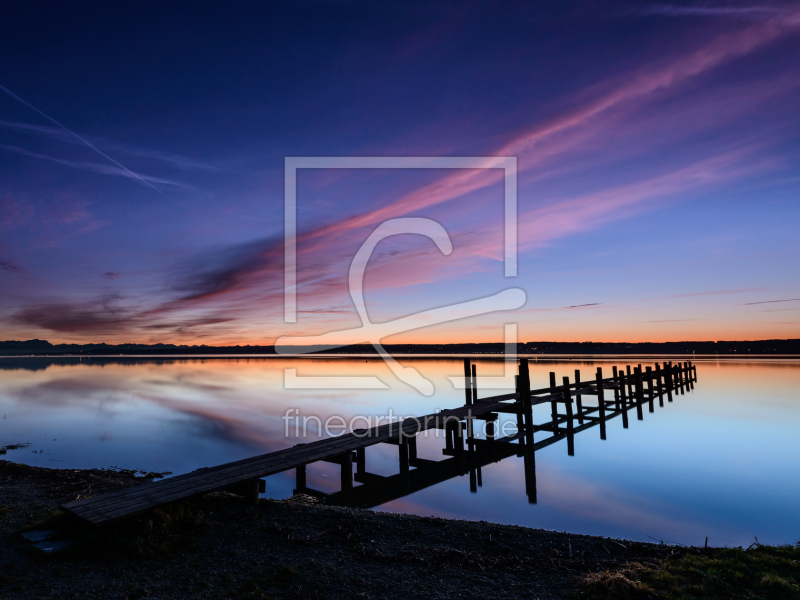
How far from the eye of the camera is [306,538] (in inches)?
303

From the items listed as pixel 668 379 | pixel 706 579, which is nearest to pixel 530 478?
pixel 706 579

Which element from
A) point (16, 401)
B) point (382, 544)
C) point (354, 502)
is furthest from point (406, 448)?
point (16, 401)

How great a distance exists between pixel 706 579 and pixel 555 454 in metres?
15.2

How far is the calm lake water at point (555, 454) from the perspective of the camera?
12984mm

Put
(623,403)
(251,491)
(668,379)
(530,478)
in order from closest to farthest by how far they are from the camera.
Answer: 1. (251,491)
2. (530,478)
3. (623,403)
4. (668,379)

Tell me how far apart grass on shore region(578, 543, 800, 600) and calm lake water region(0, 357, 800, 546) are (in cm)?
417

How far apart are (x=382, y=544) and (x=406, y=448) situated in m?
6.05

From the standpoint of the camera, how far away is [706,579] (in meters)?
6.23

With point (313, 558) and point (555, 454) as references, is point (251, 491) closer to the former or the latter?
point (313, 558)

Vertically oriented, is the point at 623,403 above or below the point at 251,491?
below

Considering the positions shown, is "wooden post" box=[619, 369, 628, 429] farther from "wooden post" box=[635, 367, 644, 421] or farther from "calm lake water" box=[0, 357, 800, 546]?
"wooden post" box=[635, 367, 644, 421]

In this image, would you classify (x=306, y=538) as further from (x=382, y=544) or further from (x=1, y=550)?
(x=1, y=550)

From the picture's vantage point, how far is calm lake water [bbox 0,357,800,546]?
13.0m

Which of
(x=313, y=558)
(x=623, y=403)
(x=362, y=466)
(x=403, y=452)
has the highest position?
(x=313, y=558)
